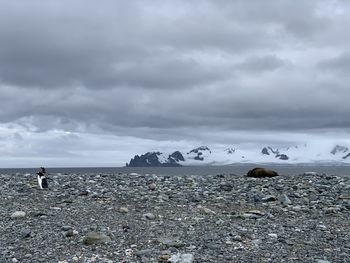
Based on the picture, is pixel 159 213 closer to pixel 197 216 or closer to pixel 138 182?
pixel 197 216

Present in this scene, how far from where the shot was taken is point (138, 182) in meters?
26.5

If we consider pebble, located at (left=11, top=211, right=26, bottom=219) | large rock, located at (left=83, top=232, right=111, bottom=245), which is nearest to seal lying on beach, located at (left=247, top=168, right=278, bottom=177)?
pebble, located at (left=11, top=211, right=26, bottom=219)

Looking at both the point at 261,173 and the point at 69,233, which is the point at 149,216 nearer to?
the point at 69,233

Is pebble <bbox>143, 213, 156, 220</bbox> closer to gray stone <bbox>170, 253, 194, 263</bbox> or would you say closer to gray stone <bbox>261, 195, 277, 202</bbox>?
gray stone <bbox>170, 253, 194, 263</bbox>

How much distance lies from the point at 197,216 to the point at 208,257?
15.4ft

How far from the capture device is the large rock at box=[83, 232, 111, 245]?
12.6m

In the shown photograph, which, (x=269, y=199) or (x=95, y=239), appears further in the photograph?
(x=269, y=199)

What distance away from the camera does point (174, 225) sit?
578 inches

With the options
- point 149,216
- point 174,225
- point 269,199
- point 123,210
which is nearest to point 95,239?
point 174,225

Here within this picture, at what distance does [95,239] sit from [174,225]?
2.85m

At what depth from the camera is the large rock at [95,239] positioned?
12.6m

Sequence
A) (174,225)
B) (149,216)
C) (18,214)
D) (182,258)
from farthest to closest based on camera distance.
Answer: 1. (18,214)
2. (149,216)
3. (174,225)
4. (182,258)

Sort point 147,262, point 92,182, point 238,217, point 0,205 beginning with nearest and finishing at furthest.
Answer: point 147,262 → point 238,217 → point 0,205 → point 92,182

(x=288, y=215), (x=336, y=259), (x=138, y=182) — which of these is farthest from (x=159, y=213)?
(x=138, y=182)
